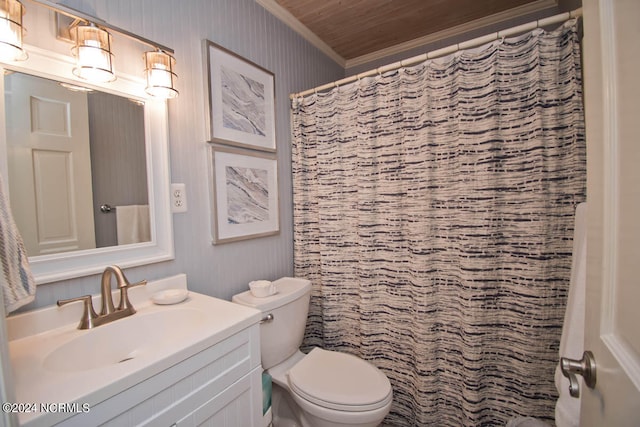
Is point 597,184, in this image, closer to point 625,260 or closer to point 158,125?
point 625,260

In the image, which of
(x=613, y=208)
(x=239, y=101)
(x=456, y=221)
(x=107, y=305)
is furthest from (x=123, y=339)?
(x=456, y=221)

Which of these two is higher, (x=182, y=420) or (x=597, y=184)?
(x=597, y=184)

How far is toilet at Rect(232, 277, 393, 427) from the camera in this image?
1128 mm

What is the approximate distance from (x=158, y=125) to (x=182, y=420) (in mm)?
1102

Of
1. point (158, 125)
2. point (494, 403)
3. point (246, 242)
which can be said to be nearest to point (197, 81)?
point (158, 125)

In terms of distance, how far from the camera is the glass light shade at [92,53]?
89 centimetres

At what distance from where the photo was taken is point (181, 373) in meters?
0.73

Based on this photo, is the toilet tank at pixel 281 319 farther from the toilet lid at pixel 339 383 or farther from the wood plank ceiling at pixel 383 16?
the wood plank ceiling at pixel 383 16

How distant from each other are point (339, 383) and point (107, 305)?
101 cm

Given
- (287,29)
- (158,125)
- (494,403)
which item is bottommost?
(494,403)

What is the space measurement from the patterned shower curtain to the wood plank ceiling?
56cm

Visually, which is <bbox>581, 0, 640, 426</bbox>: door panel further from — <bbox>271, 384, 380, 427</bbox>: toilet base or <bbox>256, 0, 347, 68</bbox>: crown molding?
<bbox>256, 0, 347, 68</bbox>: crown molding

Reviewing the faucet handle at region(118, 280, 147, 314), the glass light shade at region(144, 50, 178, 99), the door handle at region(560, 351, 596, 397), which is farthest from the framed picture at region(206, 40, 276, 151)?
the door handle at region(560, 351, 596, 397)

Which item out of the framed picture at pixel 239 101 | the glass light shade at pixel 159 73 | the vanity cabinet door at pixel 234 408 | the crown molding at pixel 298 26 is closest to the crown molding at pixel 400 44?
the crown molding at pixel 298 26
